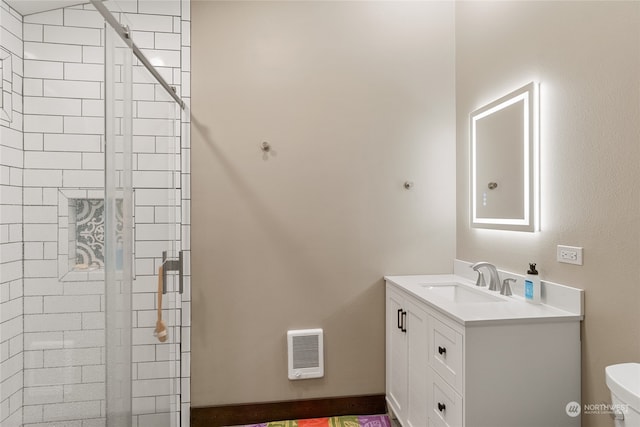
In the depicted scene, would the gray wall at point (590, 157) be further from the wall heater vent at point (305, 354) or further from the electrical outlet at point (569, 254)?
the wall heater vent at point (305, 354)

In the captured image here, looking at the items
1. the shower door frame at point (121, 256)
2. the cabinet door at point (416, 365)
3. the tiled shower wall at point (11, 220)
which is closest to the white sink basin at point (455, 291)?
the cabinet door at point (416, 365)

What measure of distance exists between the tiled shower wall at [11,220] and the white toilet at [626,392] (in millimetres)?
1623

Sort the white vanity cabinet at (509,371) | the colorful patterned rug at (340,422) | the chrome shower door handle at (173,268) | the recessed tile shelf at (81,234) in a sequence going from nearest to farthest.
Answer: the recessed tile shelf at (81,234)
the white vanity cabinet at (509,371)
the chrome shower door handle at (173,268)
the colorful patterned rug at (340,422)

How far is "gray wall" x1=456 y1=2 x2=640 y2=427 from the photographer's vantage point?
137 centimetres

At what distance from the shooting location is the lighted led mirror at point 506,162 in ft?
6.00

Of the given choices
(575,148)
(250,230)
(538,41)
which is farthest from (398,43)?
(250,230)

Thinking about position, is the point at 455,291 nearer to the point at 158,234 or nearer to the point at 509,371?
the point at 509,371

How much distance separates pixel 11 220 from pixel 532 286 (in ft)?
6.39

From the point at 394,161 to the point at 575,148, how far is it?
111 centimetres

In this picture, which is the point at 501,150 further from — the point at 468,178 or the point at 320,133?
the point at 320,133

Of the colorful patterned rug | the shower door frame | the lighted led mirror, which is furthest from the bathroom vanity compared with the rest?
the shower door frame

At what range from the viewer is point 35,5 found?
1.04m

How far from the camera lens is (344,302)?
2.54 m

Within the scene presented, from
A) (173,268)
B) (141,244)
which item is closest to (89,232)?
(141,244)
